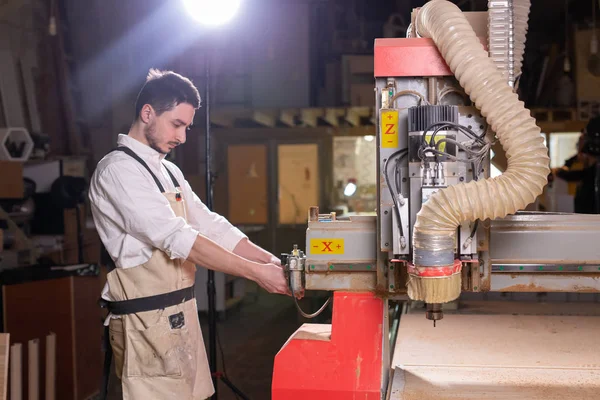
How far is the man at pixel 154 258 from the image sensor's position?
204cm

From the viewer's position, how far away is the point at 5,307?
11.6 feet

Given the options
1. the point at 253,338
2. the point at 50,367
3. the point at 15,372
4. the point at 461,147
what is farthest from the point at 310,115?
the point at 461,147

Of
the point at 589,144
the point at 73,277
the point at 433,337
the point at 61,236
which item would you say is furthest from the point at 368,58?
the point at 433,337

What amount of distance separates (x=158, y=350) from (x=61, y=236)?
3.93 meters

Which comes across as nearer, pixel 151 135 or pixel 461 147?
pixel 461 147

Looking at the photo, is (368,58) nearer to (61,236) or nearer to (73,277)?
(61,236)

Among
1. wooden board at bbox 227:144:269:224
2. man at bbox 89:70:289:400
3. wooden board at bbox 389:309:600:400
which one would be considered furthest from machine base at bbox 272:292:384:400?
wooden board at bbox 227:144:269:224

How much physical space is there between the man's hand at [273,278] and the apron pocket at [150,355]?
15.0 inches

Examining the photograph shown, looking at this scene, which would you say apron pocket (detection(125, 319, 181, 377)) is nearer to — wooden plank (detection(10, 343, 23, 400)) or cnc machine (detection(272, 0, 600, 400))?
cnc machine (detection(272, 0, 600, 400))

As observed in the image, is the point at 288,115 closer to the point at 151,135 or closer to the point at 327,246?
the point at 151,135

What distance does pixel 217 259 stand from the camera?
6.76 feet

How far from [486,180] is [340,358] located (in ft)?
2.27

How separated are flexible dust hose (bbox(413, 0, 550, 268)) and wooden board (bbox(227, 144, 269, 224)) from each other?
642 cm

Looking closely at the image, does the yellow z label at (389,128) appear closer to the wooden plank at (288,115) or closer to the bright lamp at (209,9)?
the bright lamp at (209,9)
